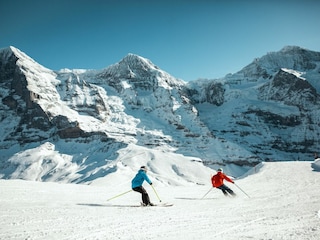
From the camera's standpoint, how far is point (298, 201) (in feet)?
37.7

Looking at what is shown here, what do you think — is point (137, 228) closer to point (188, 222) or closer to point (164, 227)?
point (164, 227)

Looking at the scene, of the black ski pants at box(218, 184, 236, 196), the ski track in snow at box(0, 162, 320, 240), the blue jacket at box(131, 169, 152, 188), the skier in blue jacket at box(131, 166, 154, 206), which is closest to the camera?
the ski track in snow at box(0, 162, 320, 240)

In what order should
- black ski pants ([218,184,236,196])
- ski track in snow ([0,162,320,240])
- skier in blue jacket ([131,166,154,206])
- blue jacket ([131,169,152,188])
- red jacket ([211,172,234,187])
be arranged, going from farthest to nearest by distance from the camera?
red jacket ([211,172,234,187]), black ski pants ([218,184,236,196]), blue jacket ([131,169,152,188]), skier in blue jacket ([131,166,154,206]), ski track in snow ([0,162,320,240])

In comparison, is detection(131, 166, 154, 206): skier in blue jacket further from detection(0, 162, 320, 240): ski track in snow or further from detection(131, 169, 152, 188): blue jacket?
detection(0, 162, 320, 240): ski track in snow

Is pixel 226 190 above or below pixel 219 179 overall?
below

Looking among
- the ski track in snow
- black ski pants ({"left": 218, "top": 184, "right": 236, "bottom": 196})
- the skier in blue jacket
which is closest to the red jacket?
black ski pants ({"left": 218, "top": 184, "right": 236, "bottom": 196})

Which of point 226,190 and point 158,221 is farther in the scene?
point 226,190

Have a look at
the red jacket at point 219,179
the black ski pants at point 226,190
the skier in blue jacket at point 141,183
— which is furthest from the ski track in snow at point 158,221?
the red jacket at point 219,179

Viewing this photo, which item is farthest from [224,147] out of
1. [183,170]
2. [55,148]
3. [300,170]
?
[300,170]

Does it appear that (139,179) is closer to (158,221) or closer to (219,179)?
(158,221)

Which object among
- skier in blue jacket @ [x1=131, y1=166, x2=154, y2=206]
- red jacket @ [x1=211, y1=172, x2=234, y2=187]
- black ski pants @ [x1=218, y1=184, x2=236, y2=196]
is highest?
skier in blue jacket @ [x1=131, y1=166, x2=154, y2=206]

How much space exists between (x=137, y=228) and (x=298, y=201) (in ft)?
22.1

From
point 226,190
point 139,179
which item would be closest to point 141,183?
point 139,179

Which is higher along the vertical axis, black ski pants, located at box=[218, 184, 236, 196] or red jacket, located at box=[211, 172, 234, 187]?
red jacket, located at box=[211, 172, 234, 187]
